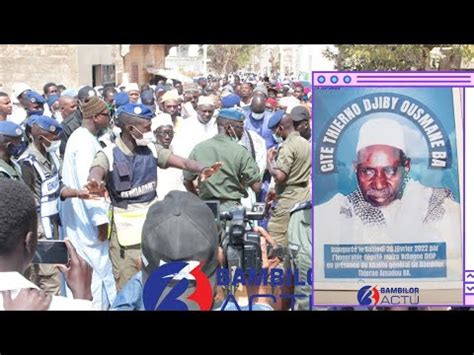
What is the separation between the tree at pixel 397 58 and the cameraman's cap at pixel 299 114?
40 centimetres

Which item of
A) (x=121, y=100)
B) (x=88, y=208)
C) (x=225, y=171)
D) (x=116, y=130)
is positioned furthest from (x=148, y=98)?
(x=88, y=208)

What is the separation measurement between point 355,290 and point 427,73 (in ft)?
5.08

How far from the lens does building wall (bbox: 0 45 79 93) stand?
5.62m

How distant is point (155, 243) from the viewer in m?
3.96

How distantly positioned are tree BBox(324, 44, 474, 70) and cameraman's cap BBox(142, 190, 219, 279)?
7.06 feet

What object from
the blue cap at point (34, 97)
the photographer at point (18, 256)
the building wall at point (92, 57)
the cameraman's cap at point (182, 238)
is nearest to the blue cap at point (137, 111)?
the building wall at point (92, 57)

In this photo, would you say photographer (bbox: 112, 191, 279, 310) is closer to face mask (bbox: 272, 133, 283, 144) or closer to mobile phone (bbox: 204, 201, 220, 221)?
mobile phone (bbox: 204, 201, 220, 221)

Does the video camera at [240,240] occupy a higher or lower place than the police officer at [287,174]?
lower

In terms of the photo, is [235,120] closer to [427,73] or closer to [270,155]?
[270,155]

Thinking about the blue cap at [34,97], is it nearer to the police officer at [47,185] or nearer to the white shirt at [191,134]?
the police officer at [47,185]

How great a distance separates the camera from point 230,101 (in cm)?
584

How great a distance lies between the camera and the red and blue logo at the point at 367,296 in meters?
5.72

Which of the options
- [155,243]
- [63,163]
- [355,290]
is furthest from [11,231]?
[355,290]

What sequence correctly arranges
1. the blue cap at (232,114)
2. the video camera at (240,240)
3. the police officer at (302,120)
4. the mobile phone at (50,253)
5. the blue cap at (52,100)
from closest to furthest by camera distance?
the mobile phone at (50,253), the video camera at (240,240), the police officer at (302,120), the blue cap at (232,114), the blue cap at (52,100)
